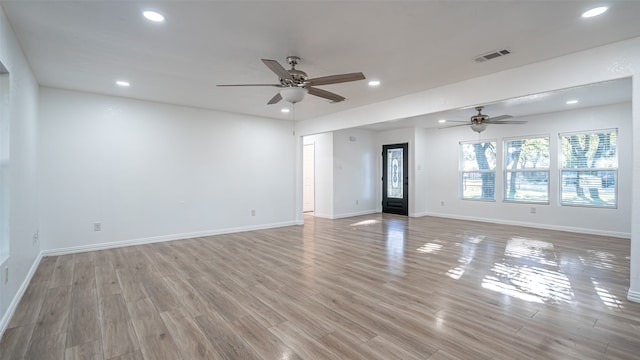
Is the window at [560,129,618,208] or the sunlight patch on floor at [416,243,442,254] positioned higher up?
the window at [560,129,618,208]

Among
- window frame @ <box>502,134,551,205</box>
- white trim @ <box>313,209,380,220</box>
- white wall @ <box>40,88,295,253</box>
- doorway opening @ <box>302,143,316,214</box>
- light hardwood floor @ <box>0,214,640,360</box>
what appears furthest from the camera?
doorway opening @ <box>302,143,316,214</box>

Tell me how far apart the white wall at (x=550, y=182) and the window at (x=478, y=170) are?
0.15 metres

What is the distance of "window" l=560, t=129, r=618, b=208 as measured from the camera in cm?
575

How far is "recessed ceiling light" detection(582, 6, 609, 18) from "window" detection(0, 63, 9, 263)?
4.93 metres

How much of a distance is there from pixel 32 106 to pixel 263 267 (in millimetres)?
3643

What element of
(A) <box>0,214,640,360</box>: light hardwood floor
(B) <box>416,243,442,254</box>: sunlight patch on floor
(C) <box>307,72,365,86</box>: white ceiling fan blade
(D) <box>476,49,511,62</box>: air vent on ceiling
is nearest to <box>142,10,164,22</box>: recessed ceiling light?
(C) <box>307,72,365,86</box>: white ceiling fan blade

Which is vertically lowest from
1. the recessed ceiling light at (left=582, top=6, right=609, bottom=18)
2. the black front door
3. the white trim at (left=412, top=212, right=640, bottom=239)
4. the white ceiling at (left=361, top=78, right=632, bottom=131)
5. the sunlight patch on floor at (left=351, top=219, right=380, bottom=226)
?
the sunlight patch on floor at (left=351, top=219, right=380, bottom=226)

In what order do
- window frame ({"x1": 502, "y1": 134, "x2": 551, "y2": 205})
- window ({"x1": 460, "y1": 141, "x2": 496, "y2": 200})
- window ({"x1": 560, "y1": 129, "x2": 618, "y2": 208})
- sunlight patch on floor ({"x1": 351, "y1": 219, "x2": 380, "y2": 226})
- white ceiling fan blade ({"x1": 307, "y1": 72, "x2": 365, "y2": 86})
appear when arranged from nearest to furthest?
1. white ceiling fan blade ({"x1": 307, "y1": 72, "x2": 365, "y2": 86})
2. window ({"x1": 560, "y1": 129, "x2": 618, "y2": 208})
3. window frame ({"x1": 502, "y1": 134, "x2": 551, "y2": 205})
4. sunlight patch on floor ({"x1": 351, "y1": 219, "x2": 380, "y2": 226})
5. window ({"x1": 460, "y1": 141, "x2": 496, "y2": 200})

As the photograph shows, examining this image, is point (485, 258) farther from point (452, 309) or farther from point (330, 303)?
point (330, 303)

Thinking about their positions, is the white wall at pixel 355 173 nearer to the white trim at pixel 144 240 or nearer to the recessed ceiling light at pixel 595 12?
the white trim at pixel 144 240

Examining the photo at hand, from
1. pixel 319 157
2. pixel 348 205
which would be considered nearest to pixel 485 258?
pixel 348 205

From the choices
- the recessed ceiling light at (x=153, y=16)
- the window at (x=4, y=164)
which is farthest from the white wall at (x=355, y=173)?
the window at (x=4, y=164)

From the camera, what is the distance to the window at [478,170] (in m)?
7.40

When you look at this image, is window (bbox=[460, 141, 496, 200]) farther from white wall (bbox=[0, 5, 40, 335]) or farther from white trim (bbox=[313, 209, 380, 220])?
white wall (bbox=[0, 5, 40, 335])
